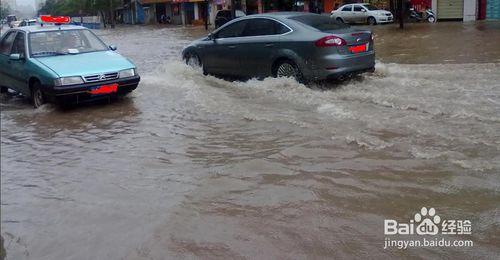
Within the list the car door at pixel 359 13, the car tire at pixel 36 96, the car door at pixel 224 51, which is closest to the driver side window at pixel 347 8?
the car door at pixel 359 13

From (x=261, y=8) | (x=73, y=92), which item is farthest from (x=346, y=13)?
(x=73, y=92)

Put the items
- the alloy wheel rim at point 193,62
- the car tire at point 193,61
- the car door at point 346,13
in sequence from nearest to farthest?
1. the car tire at point 193,61
2. the alloy wheel rim at point 193,62
3. the car door at point 346,13

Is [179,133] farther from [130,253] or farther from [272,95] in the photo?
[130,253]

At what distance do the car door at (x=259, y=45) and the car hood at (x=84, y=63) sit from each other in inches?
94.6

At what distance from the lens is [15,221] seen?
466 cm

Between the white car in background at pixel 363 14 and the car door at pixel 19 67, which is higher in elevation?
the white car in background at pixel 363 14

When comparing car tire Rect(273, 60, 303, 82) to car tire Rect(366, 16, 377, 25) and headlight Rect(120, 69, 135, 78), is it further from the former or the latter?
car tire Rect(366, 16, 377, 25)

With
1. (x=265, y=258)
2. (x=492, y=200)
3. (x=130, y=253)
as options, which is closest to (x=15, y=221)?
(x=130, y=253)

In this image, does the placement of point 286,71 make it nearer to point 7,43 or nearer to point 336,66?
point 336,66

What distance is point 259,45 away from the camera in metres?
10.3

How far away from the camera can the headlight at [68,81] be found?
28.4 feet

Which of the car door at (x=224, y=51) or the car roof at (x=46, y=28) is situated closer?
the car roof at (x=46, y=28)

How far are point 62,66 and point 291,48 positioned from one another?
4.10 meters

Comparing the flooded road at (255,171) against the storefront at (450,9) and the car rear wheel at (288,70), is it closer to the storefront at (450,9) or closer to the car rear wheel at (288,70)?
the car rear wheel at (288,70)
